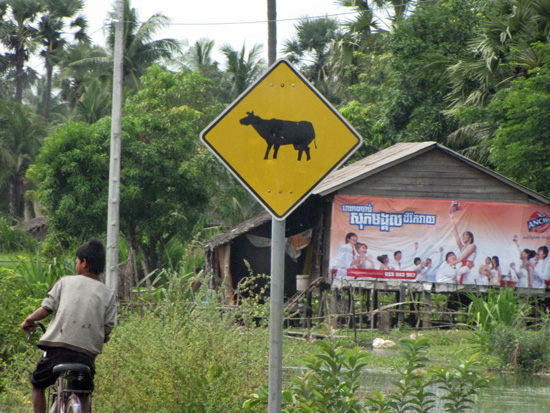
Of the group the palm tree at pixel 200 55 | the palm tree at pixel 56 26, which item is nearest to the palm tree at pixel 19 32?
the palm tree at pixel 56 26

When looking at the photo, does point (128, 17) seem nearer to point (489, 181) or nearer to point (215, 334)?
point (489, 181)

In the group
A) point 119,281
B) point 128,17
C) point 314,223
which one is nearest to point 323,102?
point 119,281

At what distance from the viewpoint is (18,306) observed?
9.38 meters

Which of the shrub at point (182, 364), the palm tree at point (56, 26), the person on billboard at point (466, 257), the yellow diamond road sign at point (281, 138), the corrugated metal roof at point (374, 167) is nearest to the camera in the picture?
the yellow diamond road sign at point (281, 138)

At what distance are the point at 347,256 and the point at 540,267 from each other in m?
5.11

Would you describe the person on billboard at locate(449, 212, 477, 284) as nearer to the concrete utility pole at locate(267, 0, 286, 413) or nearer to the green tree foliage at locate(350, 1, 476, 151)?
the green tree foliage at locate(350, 1, 476, 151)

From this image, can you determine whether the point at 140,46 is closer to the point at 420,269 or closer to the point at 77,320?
the point at 420,269

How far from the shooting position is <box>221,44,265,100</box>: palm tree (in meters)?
42.9

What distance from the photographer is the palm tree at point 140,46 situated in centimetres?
4691

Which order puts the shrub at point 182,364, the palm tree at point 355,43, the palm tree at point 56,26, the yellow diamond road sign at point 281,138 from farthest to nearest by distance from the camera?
1. the palm tree at point 56,26
2. the palm tree at point 355,43
3. the shrub at point 182,364
4. the yellow diamond road sign at point 281,138

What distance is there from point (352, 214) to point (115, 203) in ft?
21.0

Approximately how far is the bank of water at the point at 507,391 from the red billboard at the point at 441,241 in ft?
27.4

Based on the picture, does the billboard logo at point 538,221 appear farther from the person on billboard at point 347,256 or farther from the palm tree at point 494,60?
the person on billboard at point 347,256

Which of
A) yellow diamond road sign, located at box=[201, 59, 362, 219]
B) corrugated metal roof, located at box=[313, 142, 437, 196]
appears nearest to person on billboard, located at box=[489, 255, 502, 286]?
corrugated metal roof, located at box=[313, 142, 437, 196]
